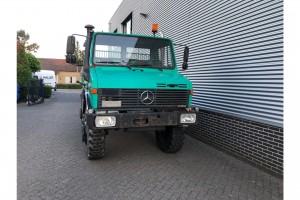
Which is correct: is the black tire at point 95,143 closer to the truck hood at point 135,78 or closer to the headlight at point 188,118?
the truck hood at point 135,78

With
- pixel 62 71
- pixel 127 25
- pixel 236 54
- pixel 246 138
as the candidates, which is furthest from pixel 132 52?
pixel 62 71

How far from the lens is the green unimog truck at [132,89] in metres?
3.99

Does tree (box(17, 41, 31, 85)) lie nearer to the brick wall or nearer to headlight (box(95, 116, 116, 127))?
the brick wall

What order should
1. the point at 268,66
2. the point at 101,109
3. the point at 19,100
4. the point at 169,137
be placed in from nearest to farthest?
the point at 101,109 → the point at 268,66 → the point at 169,137 → the point at 19,100

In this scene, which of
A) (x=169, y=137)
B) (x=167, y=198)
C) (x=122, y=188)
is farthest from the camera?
(x=169, y=137)

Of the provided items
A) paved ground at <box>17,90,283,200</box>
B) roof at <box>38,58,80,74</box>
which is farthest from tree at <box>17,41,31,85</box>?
roof at <box>38,58,80,74</box>

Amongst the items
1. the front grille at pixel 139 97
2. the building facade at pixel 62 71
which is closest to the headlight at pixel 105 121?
the front grille at pixel 139 97

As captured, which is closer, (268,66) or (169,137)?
(268,66)

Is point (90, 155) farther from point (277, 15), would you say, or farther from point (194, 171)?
point (277, 15)

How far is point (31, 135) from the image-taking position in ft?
21.7

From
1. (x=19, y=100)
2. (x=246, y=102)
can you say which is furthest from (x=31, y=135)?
(x=19, y=100)

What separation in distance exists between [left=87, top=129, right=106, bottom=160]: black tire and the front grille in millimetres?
653

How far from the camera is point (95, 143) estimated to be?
173 inches

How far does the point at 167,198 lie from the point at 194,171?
111 centimetres
